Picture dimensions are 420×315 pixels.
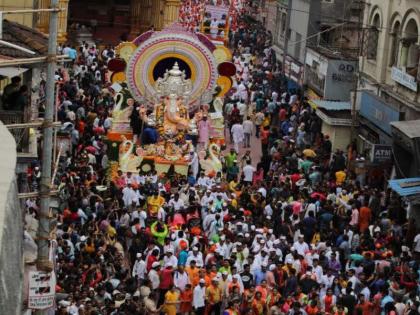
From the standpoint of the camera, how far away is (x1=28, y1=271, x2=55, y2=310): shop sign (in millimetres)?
15336

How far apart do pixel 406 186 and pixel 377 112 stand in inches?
301

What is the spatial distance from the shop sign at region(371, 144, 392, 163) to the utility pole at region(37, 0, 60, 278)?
1735 centimetres

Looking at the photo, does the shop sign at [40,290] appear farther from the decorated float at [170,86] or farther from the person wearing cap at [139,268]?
the decorated float at [170,86]

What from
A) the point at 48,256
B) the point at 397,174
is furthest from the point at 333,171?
the point at 48,256

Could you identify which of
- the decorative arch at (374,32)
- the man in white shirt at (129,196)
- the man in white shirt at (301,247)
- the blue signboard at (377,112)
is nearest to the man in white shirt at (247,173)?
the man in white shirt at (129,196)

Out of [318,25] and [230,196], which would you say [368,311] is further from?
[318,25]

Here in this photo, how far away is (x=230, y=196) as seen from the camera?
2817 cm

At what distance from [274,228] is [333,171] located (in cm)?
614

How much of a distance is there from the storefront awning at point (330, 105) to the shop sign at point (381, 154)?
5.46 metres

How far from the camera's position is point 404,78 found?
1344 inches

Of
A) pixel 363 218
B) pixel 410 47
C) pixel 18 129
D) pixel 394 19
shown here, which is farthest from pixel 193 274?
pixel 394 19

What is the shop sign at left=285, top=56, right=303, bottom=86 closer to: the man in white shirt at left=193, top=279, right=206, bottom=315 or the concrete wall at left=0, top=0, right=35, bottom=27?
the concrete wall at left=0, top=0, right=35, bottom=27

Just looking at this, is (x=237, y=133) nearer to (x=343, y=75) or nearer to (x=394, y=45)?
(x=394, y=45)

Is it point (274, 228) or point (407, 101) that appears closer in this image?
point (274, 228)
